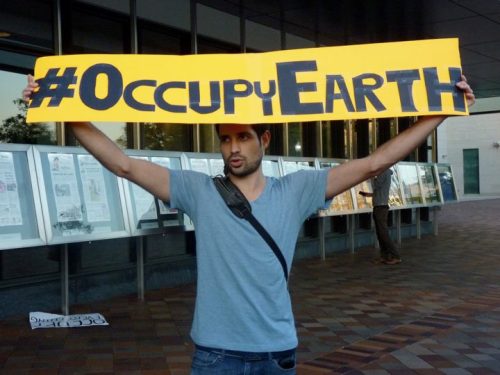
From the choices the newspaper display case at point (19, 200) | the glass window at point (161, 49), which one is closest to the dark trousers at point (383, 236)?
the glass window at point (161, 49)

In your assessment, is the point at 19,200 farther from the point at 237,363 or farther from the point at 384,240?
the point at 384,240

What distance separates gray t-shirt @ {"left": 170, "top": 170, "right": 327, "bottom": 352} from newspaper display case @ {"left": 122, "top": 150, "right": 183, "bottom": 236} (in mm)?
4445

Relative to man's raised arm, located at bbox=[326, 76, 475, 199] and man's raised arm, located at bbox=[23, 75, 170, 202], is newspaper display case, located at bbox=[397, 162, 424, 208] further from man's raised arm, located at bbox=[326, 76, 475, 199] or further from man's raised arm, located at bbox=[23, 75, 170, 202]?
man's raised arm, located at bbox=[23, 75, 170, 202]

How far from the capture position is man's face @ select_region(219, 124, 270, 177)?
2.22 meters

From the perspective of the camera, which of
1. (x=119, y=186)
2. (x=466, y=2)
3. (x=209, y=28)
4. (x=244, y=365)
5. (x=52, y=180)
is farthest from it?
(x=209, y=28)

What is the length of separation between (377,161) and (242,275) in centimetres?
71

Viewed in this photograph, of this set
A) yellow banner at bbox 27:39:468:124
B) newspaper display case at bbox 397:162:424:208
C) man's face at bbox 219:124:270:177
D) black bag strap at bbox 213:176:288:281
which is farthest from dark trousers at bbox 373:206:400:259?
black bag strap at bbox 213:176:288:281

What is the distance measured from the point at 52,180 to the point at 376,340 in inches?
127

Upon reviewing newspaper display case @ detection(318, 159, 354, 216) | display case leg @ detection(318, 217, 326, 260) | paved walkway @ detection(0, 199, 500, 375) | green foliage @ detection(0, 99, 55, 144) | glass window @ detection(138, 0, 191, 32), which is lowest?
paved walkway @ detection(0, 199, 500, 375)

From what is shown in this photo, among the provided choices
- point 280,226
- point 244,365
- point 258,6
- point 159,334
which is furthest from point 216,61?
point 258,6

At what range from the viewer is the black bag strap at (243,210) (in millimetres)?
2131

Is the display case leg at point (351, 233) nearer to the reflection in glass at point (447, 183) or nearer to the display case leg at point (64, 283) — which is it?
the reflection in glass at point (447, 183)

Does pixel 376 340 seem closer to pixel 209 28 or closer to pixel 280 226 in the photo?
pixel 280 226

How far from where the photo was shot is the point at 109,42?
7844mm
